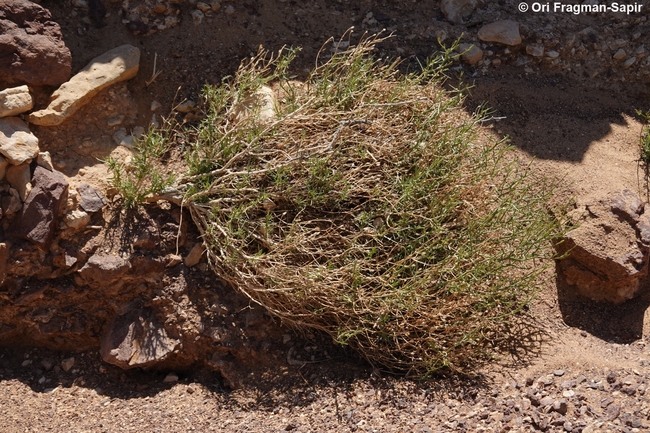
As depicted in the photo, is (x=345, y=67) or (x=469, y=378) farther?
(x=345, y=67)

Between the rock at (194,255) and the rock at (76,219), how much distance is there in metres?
0.52

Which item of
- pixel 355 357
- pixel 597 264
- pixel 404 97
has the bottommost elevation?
pixel 355 357

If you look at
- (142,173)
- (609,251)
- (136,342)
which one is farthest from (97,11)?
(609,251)

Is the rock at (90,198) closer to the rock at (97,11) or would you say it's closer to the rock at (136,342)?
the rock at (136,342)

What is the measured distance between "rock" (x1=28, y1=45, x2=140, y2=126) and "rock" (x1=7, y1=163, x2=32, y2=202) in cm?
31

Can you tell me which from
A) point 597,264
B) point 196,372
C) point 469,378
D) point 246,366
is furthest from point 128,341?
point 597,264

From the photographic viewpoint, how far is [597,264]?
3.71 metres

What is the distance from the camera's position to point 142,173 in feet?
10.9

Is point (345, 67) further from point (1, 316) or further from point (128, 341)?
point (1, 316)

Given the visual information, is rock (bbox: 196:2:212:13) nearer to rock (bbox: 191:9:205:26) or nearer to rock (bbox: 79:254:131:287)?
rock (bbox: 191:9:205:26)

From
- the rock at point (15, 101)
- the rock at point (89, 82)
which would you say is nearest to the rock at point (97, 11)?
the rock at point (89, 82)

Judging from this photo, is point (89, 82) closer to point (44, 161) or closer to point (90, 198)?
point (44, 161)

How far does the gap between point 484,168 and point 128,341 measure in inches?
80.0

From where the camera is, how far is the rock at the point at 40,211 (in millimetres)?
3197
